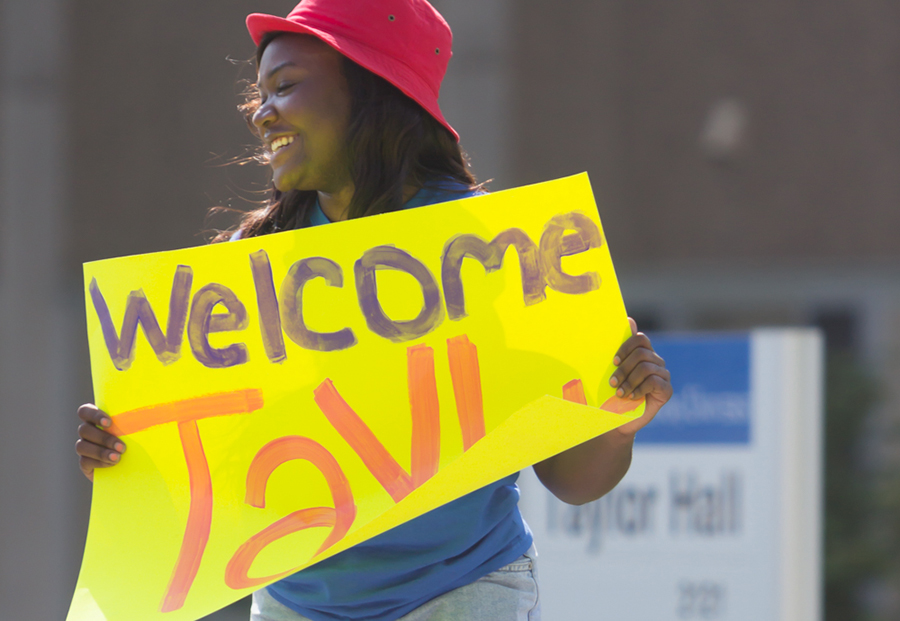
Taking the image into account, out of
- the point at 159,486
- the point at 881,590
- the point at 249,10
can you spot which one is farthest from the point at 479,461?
the point at 249,10

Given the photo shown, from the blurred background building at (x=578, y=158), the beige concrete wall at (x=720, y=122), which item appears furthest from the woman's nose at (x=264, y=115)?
the beige concrete wall at (x=720, y=122)

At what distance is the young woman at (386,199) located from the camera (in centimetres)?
140

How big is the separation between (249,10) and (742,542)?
18.9 ft

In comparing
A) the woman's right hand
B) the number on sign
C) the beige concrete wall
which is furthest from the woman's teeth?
the beige concrete wall

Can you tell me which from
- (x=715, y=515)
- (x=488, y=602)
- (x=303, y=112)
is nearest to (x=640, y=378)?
(x=488, y=602)

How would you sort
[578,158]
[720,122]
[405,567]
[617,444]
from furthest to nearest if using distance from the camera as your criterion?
[578,158] → [720,122] → [617,444] → [405,567]

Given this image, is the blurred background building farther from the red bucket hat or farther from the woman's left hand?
the woman's left hand

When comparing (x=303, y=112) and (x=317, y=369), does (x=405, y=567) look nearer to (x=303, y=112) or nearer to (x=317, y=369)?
(x=317, y=369)

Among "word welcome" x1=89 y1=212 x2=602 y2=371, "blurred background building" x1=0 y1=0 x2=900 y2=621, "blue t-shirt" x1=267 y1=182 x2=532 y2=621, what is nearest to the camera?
"blue t-shirt" x1=267 y1=182 x2=532 y2=621

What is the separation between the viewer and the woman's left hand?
4.69ft

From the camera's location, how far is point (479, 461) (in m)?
1.35

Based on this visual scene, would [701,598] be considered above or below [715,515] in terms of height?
below

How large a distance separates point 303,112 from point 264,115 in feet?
0.19

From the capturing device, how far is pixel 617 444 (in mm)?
1498
